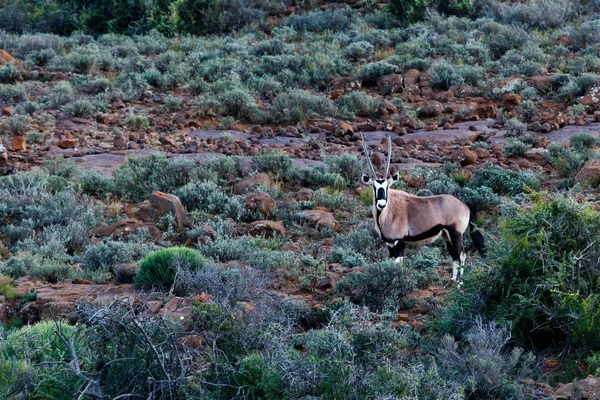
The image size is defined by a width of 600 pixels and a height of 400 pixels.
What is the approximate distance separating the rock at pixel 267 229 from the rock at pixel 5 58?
520 inches

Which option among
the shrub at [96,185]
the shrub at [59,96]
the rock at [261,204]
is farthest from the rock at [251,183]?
the shrub at [59,96]

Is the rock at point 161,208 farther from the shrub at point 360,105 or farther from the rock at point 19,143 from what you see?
the shrub at point 360,105

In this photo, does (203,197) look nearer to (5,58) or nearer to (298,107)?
(298,107)

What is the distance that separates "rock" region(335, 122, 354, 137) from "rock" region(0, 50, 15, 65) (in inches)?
407

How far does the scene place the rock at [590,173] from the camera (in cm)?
1296

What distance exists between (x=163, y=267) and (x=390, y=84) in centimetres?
1182

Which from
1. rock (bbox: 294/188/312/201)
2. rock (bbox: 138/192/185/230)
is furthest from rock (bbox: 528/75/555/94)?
rock (bbox: 138/192/185/230)

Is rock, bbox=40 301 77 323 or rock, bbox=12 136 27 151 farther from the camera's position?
rock, bbox=12 136 27 151

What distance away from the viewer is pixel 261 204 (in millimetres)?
13273

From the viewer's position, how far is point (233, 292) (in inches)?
341

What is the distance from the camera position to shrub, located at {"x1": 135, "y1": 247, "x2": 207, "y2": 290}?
31.3ft

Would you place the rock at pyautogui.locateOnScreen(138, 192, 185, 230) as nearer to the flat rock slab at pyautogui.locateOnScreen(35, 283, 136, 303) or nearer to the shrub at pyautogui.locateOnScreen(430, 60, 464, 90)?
the flat rock slab at pyautogui.locateOnScreen(35, 283, 136, 303)

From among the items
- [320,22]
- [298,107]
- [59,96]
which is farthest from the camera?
[320,22]

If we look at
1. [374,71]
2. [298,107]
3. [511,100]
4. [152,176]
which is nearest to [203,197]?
[152,176]
